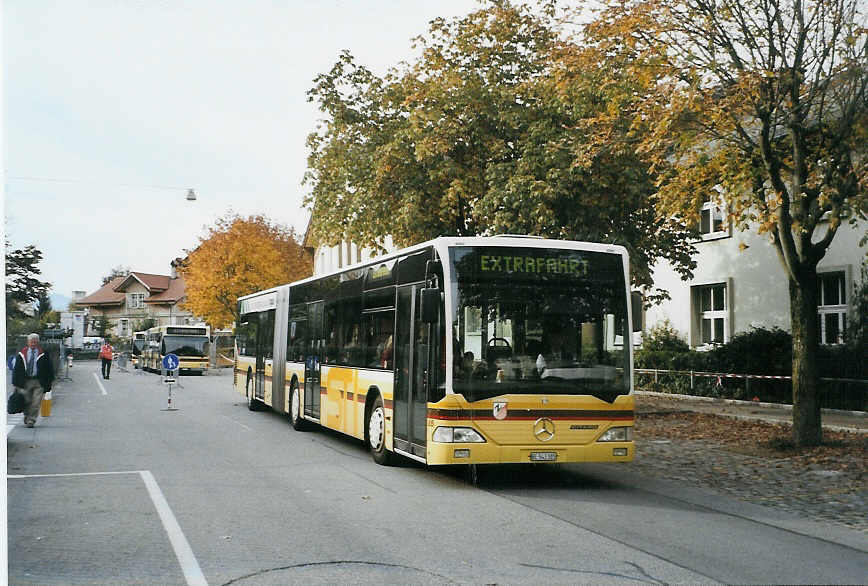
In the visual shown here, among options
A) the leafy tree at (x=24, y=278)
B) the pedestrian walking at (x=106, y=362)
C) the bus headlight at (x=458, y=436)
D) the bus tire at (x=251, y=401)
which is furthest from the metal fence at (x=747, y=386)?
the pedestrian walking at (x=106, y=362)

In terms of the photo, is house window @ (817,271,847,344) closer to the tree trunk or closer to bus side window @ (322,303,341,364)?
the tree trunk

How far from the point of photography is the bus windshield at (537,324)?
34.9ft

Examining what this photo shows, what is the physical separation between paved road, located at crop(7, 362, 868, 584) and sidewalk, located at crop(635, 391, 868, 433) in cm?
679

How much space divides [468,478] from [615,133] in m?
6.76

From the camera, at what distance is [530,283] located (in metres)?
11.0

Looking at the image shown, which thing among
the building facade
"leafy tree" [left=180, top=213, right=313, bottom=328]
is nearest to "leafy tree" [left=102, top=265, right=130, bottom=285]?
the building facade

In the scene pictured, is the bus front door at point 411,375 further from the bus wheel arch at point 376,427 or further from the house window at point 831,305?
the house window at point 831,305

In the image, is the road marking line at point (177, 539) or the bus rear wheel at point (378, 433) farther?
the bus rear wheel at point (378, 433)

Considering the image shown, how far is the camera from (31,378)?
17.9 m

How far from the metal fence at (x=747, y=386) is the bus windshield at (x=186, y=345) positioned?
28.4 metres

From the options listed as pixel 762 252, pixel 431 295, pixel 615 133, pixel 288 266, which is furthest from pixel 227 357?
pixel 431 295

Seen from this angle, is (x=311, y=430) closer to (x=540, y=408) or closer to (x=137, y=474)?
(x=137, y=474)

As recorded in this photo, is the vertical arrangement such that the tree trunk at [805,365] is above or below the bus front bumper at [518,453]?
above

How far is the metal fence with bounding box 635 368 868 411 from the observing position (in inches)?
782
